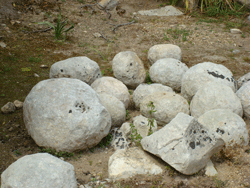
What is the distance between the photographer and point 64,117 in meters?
3.56

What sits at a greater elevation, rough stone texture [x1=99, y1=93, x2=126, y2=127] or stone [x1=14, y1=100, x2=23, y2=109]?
rough stone texture [x1=99, y1=93, x2=126, y2=127]

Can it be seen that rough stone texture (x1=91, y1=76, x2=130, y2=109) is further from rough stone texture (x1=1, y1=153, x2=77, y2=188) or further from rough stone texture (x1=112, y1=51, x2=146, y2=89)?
rough stone texture (x1=1, y1=153, x2=77, y2=188)

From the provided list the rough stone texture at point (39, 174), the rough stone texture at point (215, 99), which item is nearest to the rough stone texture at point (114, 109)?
the rough stone texture at point (215, 99)

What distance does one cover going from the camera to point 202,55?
23.8ft

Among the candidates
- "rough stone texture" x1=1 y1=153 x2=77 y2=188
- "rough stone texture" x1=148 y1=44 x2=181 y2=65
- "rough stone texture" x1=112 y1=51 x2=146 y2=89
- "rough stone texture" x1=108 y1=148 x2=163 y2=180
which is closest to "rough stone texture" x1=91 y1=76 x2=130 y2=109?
"rough stone texture" x1=112 y1=51 x2=146 y2=89

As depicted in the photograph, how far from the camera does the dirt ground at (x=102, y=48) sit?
3.53 m

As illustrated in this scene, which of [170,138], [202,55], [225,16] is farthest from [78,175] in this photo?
[225,16]

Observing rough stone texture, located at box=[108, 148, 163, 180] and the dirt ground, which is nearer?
rough stone texture, located at box=[108, 148, 163, 180]

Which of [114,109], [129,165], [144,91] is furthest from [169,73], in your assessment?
[129,165]

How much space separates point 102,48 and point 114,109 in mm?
3444

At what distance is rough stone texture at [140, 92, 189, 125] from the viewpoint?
438 centimetres

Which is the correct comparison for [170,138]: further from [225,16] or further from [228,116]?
[225,16]

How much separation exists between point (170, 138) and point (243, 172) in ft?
3.63

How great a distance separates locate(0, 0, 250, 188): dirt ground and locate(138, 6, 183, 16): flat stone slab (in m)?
0.32
